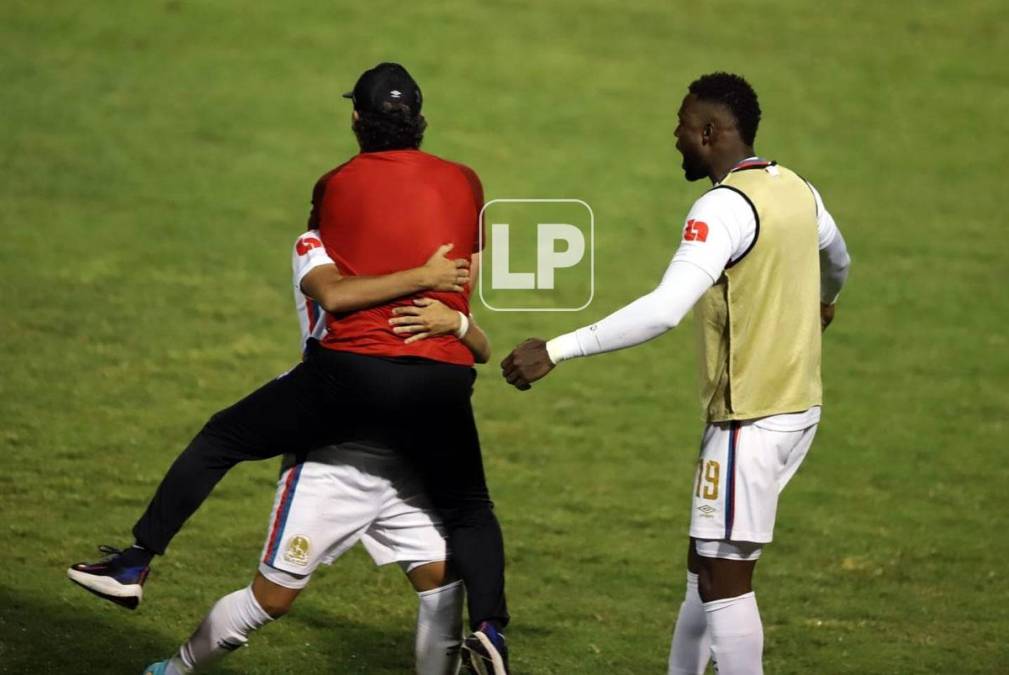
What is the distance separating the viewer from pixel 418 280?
480 cm

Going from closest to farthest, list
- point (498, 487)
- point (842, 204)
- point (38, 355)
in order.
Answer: point (498, 487)
point (38, 355)
point (842, 204)

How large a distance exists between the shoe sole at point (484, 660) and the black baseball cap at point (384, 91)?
166 centimetres

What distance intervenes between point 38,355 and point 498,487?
3697 mm

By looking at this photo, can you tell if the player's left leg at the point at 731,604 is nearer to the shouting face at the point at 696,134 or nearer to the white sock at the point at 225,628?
the shouting face at the point at 696,134

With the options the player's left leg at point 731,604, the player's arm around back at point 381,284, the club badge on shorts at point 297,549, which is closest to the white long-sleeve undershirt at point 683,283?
the player's arm around back at point 381,284

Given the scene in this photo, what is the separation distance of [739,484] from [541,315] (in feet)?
24.5

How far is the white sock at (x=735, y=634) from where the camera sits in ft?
16.6

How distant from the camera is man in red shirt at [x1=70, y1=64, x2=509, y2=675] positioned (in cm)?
486

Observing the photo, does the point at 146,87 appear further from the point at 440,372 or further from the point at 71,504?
the point at 440,372

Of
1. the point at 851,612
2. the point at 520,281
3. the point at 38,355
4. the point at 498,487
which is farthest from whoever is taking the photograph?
the point at 520,281

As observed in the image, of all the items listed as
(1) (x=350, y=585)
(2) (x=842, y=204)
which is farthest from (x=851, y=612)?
(2) (x=842, y=204)

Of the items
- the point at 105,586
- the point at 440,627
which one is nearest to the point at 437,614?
the point at 440,627

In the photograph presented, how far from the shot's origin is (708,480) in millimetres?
5062

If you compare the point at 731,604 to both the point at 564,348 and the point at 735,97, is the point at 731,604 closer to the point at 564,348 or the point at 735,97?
the point at 564,348
